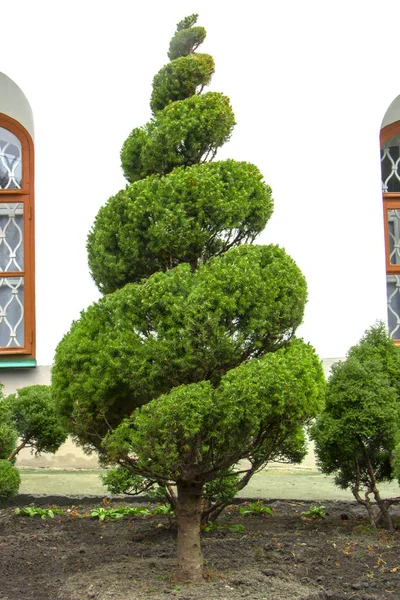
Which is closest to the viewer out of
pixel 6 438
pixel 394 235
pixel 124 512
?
pixel 6 438

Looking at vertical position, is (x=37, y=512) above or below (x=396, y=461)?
below

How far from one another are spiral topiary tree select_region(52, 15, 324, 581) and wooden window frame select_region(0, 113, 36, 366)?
13.9 feet

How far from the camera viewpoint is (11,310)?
29.4 feet

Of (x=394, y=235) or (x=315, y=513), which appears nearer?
(x=315, y=513)

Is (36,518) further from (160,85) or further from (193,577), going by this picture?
(160,85)

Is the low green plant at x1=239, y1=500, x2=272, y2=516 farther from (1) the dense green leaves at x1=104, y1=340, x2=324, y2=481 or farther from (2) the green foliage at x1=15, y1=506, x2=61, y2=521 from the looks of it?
(1) the dense green leaves at x1=104, y1=340, x2=324, y2=481

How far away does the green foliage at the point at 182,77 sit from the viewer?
4.91 meters

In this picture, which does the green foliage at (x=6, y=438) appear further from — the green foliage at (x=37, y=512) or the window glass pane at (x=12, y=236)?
the window glass pane at (x=12, y=236)

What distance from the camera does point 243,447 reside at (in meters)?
4.12

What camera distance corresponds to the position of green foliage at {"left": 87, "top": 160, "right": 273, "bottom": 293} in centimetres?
437

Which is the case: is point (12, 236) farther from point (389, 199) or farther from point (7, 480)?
point (389, 199)

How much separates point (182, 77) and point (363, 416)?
8.17 feet

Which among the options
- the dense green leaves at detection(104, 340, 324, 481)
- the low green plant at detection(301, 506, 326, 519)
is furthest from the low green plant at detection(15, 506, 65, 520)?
the dense green leaves at detection(104, 340, 324, 481)

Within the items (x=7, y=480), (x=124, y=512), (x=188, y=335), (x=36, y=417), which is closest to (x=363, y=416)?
(x=188, y=335)
